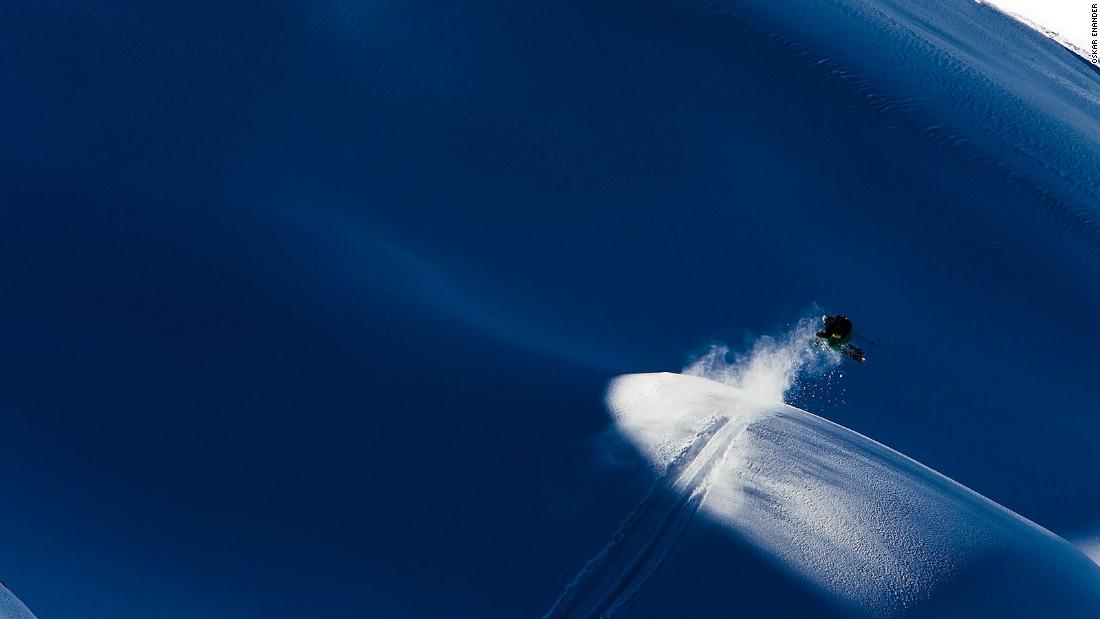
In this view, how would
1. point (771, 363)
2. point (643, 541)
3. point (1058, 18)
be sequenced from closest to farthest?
point (643, 541)
point (771, 363)
point (1058, 18)

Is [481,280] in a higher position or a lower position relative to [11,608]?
higher

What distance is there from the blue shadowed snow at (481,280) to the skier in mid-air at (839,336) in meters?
0.67

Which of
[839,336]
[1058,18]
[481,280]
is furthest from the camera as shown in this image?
[1058,18]

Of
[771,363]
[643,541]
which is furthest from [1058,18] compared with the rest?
[643,541]

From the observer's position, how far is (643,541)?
512 inches

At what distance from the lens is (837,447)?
47.1ft

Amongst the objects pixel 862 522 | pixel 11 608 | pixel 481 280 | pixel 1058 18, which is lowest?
pixel 11 608

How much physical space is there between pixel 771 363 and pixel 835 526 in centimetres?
479

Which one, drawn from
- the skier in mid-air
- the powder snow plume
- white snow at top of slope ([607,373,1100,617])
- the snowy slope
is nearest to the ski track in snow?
the snowy slope

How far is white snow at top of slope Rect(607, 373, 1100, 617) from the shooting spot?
41.5 feet

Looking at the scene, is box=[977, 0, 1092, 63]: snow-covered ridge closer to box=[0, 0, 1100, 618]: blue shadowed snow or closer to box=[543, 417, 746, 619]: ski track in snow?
box=[0, 0, 1100, 618]: blue shadowed snow

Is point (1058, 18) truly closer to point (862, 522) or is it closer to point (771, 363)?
point (771, 363)

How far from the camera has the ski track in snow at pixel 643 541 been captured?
1270cm

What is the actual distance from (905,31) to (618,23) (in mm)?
7505
